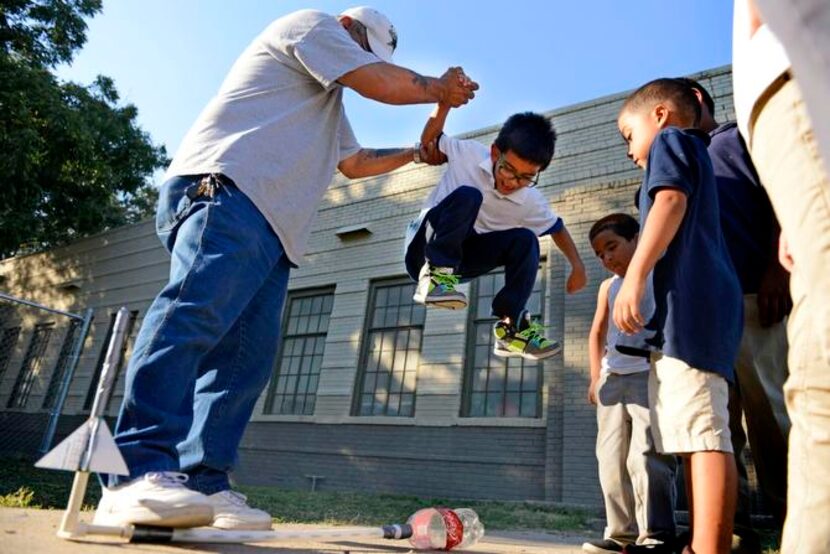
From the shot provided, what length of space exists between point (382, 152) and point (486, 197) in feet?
2.75

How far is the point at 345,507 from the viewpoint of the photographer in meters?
6.29

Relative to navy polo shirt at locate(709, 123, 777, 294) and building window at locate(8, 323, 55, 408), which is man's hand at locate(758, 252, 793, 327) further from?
building window at locate(8, 323, 55, 408)

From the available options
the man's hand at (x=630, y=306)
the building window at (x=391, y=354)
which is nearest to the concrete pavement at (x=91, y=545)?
the man's hand at (x=630, y=306)

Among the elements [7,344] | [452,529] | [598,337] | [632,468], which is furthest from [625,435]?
[7,344]

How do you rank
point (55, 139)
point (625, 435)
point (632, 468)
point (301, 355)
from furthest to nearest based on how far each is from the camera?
1. point (55, 139)
2. point (301, 355)
3. point (625, 435)
4. point (632, 468)

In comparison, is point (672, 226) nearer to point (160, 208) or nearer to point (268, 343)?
point (268, 343)

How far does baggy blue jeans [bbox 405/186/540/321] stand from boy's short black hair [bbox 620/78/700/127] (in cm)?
114

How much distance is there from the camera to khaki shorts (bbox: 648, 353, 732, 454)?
183cm

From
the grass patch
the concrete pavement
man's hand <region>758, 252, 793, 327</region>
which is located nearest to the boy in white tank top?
man's hand <region>758, 252, 793, 327</region>

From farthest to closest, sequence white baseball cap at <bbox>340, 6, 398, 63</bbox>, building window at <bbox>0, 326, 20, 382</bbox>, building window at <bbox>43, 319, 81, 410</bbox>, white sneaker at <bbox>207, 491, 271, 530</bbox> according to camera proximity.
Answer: building window at <bbox>0, 326, 20, 382</bbox> → building window at <bbox>43, 319, 81, 410</bbox> → white baseball cap at <bbox>340, 6, 398, 63</bbox> → white sneaker at <bbox>207, 491, 271, 530</bbox>

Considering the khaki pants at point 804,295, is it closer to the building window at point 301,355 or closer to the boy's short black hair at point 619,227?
the boy's short black hair at point 619,227

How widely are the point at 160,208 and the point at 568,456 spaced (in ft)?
21.9

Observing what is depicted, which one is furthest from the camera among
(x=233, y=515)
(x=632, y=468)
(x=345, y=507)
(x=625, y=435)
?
(x=345, y=507)

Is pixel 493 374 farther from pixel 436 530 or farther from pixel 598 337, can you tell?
pixel 436 530
